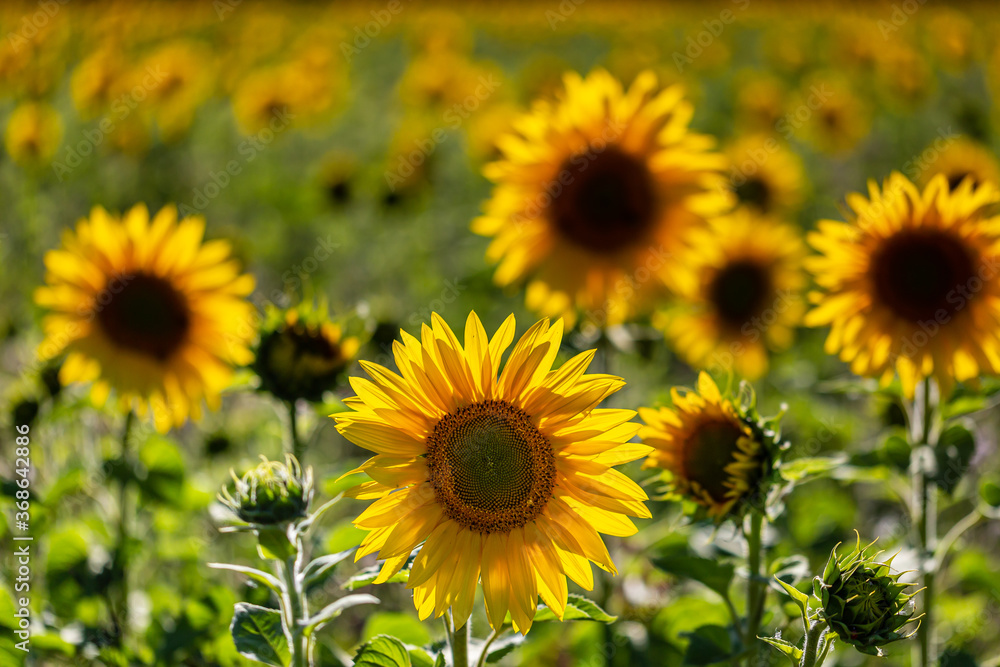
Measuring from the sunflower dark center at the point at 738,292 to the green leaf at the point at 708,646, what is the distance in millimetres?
2172

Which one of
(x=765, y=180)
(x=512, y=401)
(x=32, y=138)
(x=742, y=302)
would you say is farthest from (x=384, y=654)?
(x=32, y=138)

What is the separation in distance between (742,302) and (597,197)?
3.40 feet

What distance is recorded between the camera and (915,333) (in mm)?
2352

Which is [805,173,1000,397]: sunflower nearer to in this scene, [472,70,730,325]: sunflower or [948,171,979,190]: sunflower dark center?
[472,70,730,325]: sunflower

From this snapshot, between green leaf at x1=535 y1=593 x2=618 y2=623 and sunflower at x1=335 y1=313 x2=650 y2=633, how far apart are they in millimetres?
87

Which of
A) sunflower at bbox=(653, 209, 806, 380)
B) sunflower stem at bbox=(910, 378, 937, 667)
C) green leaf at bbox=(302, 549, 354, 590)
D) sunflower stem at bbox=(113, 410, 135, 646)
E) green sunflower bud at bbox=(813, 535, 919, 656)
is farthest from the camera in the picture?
sunflower at bbox=(653, 209, 806, 380)

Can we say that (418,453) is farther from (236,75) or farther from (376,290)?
(236,75)

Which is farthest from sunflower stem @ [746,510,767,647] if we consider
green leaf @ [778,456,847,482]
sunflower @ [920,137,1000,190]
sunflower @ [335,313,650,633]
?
sunflower @ [920,137,1000,190]

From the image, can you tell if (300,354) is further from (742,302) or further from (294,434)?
(742,302)

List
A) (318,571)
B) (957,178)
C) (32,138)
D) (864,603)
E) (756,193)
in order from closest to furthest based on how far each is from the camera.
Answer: (864,603) → (318,571) → (957,178) → (756,193) → (32,138)

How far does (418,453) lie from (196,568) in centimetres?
158

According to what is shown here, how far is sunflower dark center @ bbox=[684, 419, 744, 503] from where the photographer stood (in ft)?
5.84

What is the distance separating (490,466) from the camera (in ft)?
5.20

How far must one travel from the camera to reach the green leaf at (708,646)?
6.01 feet
